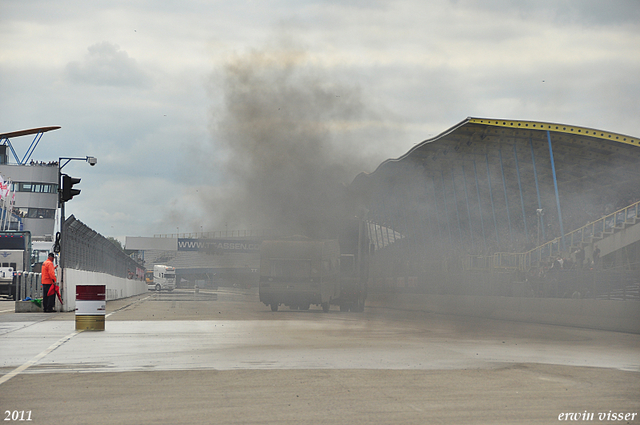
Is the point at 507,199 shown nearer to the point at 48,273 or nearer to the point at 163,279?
the point at 48,273

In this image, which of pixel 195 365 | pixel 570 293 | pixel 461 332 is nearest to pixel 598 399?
pixel 195 365

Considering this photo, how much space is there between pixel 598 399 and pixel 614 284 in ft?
44.0

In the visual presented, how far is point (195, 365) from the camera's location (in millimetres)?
10086

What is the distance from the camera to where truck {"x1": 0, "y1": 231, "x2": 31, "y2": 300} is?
4191 centimetres

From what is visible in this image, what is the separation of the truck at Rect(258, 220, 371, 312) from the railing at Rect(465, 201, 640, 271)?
699 cm

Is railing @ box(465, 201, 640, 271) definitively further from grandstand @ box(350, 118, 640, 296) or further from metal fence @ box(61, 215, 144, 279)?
metal fence @ box(61, 215, 144, 279)

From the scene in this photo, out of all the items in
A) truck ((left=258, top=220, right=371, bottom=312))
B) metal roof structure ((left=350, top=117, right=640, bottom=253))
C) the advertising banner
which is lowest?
truck ((left=258, top=220, right=371, bottom=312))

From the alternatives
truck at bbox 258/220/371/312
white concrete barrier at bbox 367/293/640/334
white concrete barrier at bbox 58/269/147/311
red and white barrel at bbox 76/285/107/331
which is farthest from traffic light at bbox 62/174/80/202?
white concrete barrier at bbox 367/293/640/334

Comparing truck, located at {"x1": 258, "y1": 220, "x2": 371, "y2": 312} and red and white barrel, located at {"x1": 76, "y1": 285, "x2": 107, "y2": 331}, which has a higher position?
truck, located at {"x1": 258, "y1": 220, "x2": 371, "y2": 312}

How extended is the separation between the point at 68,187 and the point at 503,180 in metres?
25.2

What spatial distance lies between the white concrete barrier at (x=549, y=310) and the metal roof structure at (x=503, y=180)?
638 centimetres

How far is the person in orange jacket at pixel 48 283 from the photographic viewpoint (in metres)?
24.7

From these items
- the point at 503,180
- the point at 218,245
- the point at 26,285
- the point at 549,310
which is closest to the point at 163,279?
the point at 218,245

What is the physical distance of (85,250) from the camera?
1234 inches
